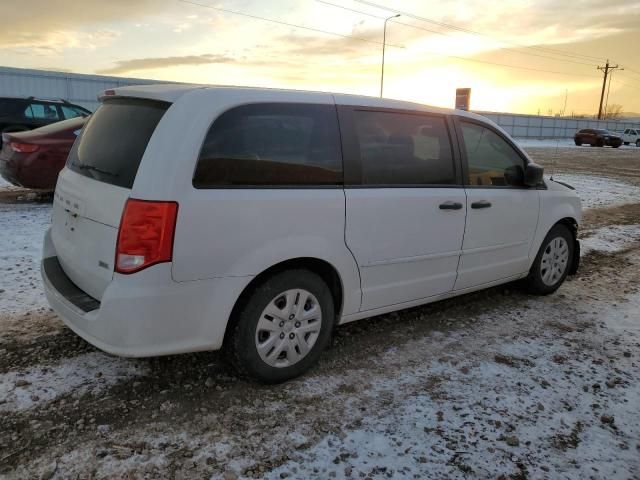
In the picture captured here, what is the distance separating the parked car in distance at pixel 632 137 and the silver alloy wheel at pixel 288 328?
50615mm

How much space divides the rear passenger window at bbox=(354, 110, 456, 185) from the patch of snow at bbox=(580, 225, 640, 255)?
12.9 feet

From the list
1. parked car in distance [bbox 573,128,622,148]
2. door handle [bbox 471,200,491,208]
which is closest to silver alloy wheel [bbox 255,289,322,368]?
door handle [bbox 471,200,491,208]

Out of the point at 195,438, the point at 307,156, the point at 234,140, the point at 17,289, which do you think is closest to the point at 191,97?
the point at 234,140

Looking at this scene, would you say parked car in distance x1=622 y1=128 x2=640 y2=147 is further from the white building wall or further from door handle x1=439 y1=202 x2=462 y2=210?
door handle x1=439 y1=202 x2=462 y2=210

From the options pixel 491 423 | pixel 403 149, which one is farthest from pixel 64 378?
pixel 403 149

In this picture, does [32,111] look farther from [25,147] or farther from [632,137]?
[632,137]

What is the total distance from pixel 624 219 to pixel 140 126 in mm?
9214

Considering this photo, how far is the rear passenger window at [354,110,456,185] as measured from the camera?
343 centimetres

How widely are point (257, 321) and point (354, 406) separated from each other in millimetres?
756

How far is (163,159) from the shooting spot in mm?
2662

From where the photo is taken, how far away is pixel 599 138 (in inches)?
1593

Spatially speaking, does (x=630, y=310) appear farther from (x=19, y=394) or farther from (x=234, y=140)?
(x=19, y=394)

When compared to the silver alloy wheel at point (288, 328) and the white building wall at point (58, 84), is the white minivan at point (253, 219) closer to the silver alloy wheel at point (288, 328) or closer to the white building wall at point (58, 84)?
the silver alloy wheel at point (288, 328)

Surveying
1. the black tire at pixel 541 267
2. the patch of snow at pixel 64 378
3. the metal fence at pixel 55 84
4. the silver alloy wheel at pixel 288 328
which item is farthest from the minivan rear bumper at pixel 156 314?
the metal fence at pixel 55 84
